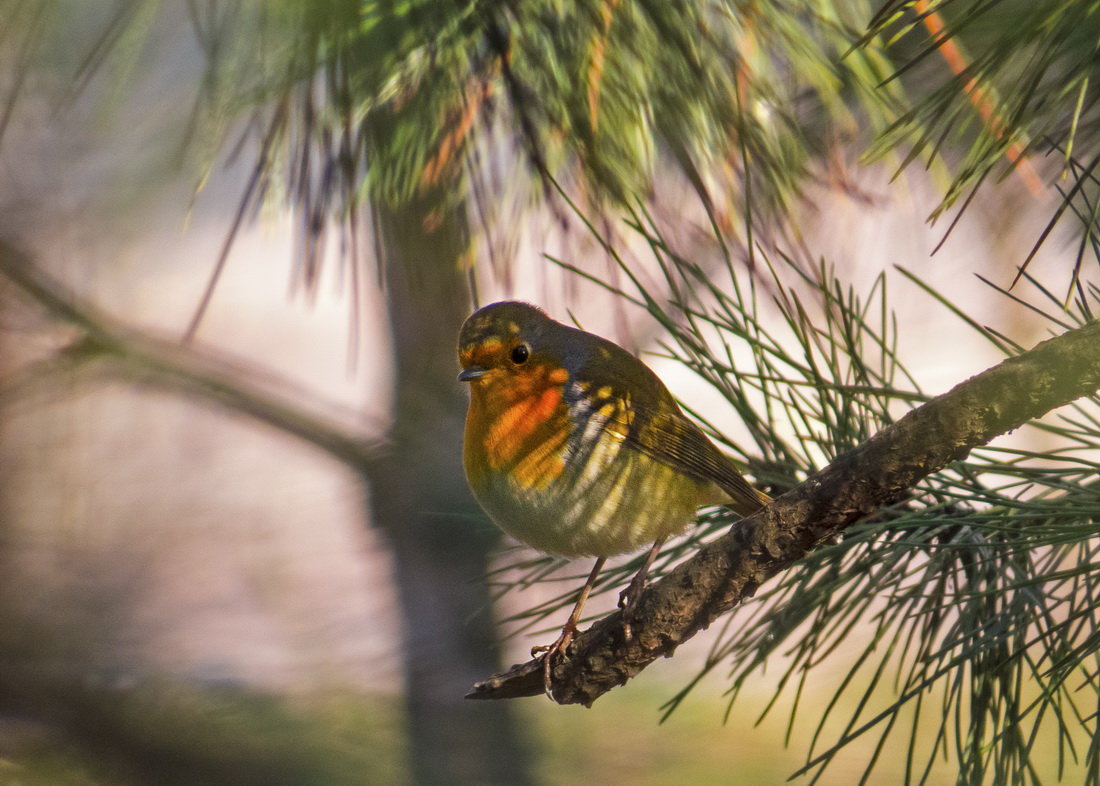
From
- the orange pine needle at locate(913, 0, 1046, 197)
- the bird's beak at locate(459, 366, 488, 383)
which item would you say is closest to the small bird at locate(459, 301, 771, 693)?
the bird's beak at locate(459, 366, 488, 383)

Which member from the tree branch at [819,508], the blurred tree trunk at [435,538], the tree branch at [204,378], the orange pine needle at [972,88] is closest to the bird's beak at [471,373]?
the tree branch at [819,508]

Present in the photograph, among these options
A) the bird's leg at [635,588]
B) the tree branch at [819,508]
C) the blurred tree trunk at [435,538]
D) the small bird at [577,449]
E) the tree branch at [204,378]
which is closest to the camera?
the tree branch at [819,508]

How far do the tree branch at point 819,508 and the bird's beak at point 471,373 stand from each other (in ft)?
1.06

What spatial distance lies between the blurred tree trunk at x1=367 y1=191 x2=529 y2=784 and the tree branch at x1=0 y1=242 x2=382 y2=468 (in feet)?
0.48

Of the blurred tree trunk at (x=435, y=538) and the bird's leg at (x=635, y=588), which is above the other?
the blurred tree trunk at (x=435, y=538)

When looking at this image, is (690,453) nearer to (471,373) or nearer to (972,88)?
(471,373)

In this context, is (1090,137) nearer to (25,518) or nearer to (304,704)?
(304,704)

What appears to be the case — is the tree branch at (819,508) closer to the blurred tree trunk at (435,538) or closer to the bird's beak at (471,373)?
the bird's beak at (471,373)

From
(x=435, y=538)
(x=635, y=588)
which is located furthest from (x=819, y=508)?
(x=435, y=538)

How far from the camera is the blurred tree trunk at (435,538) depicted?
6.97 feet

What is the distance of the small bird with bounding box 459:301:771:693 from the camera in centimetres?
96

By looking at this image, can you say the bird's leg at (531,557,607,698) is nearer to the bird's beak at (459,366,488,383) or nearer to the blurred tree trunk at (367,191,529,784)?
the bird's beak at (459,366,488,383)

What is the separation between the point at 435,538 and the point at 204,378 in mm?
768

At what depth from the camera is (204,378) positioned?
2562 mm
